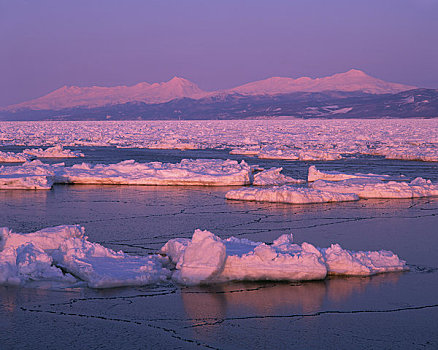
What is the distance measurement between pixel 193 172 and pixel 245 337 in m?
11.1

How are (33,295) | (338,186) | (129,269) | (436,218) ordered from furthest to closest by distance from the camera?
1. (338,186)
2. (436,218)
3. (129,269)
4. (33,295)

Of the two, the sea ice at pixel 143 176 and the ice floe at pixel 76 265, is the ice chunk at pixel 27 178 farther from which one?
the ice floe at pixel 76 265

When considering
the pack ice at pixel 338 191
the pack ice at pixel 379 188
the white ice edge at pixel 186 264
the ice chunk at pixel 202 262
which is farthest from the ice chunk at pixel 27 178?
the ice chunk at pixel 202 262

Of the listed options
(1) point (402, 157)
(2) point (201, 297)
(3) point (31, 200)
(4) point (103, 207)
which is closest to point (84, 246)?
(2) point (201, 297)

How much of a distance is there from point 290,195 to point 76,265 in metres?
6.80

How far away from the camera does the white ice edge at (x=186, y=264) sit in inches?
275

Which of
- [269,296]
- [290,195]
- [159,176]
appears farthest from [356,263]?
[159,176]

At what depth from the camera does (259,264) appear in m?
7.17

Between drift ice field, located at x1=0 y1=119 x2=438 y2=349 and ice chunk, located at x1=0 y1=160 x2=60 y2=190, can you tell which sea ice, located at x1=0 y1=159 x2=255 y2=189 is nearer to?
ice chunk, located at x1=0 y1=160 x2=60 y2=190

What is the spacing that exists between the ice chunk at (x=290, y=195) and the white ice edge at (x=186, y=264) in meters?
5.36

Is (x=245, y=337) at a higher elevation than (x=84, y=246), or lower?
lower

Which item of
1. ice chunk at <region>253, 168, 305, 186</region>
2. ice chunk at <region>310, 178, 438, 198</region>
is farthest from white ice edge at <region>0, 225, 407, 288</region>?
ice chunk at <region>253, 168, 305, 186</region>

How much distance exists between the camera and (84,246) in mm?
7691

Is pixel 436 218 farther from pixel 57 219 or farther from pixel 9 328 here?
pixel 9 328
